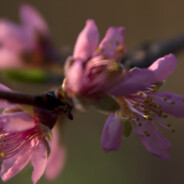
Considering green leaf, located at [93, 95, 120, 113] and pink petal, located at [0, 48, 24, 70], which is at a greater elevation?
pink petal, located at [0, 48, 24, 70]

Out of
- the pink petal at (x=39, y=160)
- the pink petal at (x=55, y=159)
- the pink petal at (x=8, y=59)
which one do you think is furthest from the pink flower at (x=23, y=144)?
the pink petal at (x=55, y=159)

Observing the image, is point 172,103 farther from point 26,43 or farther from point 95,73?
point 26,43

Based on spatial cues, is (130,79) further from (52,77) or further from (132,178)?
(132,178)

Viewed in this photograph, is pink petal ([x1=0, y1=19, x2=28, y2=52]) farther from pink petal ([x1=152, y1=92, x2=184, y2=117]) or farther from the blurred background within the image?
the blurred background

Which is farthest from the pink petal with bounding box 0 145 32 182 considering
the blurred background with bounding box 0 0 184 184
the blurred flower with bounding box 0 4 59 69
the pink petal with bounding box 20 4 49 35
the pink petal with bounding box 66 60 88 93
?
the blurred background with bounding box 0 0 184 184

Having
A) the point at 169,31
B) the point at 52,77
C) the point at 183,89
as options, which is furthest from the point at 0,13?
the point at 52,77

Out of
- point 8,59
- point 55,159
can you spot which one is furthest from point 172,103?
point 55,159
